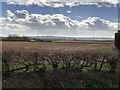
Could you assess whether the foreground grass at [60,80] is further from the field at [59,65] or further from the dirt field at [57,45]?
the dirt field at [57,45]

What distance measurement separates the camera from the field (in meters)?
7.39

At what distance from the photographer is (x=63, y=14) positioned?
330 inches

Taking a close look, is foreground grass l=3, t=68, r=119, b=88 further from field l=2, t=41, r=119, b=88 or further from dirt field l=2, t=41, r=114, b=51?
dirt field l=2, t=41, r=114, b=51

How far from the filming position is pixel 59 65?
782 centimetres

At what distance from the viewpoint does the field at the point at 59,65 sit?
7.39 meters

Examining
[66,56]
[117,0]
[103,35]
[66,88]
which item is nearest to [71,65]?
[66,56]

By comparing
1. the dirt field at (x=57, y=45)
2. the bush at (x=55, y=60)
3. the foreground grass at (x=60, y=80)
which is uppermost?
the dirt field at (x=57, y=45)

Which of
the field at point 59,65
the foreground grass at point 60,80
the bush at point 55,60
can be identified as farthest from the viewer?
the bush at point 55,60

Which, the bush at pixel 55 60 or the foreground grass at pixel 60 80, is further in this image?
the bush at pixel 55 60

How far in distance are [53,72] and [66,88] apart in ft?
1.96

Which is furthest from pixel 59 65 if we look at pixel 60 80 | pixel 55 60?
pixel 60 80

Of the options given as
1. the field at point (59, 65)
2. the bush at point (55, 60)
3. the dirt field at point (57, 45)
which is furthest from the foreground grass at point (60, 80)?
the dirt field at point (57, 45)

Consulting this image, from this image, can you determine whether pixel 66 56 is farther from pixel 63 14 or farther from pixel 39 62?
pixel 63 14

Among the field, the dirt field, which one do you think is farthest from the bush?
the dirt field
